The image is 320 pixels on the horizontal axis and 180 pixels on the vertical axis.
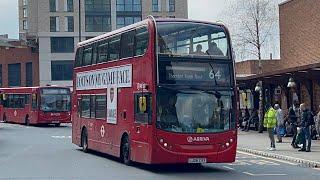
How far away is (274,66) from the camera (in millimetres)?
58719

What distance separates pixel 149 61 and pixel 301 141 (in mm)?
9251

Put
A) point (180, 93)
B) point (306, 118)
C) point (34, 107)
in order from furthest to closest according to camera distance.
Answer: point (34, 107), point (306, 118), point (180, 93)

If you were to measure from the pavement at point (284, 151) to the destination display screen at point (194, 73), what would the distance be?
4.22m

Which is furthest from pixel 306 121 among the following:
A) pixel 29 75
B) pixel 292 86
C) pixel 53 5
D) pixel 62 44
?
pixel 29 75

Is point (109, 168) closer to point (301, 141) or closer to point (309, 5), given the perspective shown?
point (301, 141)

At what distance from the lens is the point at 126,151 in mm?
20875

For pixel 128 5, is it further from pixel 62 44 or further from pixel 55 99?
pixel 55 99

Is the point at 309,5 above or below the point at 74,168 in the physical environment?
above

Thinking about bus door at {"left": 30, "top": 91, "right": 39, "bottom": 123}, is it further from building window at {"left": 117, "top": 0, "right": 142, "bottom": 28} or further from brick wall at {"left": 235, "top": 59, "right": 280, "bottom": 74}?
building window at {"left": 117, "top": 0, "right": 142, "bottom": 28}

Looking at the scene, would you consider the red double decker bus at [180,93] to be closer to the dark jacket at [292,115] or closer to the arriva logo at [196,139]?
the arriva logo at [196,139]

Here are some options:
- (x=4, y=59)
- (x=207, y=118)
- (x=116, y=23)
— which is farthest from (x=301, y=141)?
(x=4, y=59)

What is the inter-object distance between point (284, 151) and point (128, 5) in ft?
215

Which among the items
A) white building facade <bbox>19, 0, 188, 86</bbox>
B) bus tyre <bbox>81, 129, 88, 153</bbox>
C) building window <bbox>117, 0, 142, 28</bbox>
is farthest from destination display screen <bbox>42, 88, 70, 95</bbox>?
building window <bbox>117, 0, 142, 28</bbox>

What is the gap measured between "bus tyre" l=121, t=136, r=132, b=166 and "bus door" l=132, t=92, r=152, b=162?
72 cm
